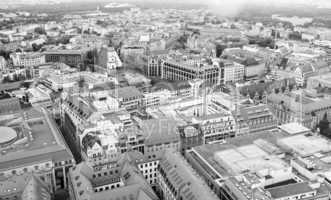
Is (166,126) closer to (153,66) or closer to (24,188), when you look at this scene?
(24,188)

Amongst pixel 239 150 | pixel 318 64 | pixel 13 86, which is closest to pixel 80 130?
pixel 239 150

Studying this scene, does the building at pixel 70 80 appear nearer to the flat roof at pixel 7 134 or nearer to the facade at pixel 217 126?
the flat roof at pixel 7 134

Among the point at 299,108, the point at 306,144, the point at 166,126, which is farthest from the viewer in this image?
the point at 299,108

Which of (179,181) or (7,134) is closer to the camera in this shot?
(179,181)

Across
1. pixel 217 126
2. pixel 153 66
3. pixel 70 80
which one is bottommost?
pixel 217 126

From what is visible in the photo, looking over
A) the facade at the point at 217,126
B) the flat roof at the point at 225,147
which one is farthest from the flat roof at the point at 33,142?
the facade at the point at 217,126

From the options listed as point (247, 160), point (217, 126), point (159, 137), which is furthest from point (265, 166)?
point (159, 137)

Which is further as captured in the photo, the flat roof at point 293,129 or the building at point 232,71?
the building at point 232,71
